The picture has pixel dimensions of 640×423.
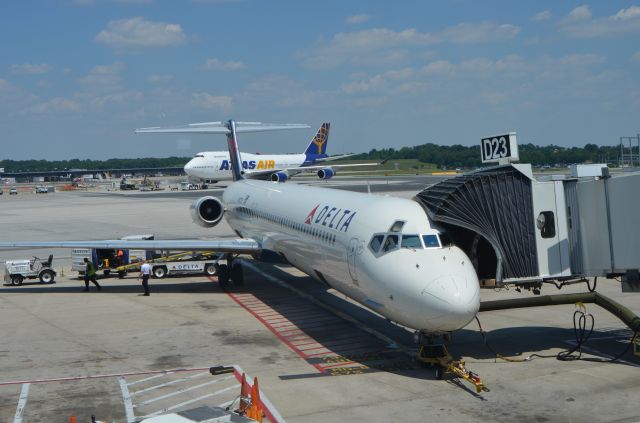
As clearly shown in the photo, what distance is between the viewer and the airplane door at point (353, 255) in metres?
16.6

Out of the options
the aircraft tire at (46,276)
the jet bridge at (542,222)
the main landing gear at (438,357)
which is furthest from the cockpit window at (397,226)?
the aircraft tire at (46,276)

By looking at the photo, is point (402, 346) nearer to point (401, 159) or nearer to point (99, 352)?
point (99, 352)

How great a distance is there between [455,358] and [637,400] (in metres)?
4.22

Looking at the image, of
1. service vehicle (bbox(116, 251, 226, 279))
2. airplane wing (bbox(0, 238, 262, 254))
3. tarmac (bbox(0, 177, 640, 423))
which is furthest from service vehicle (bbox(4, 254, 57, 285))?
service vehicle (bbox(116, 251, 226, 279))

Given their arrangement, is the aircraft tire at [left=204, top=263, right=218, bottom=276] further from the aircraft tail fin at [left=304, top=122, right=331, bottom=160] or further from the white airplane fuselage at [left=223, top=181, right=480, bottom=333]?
the aircraft tail fin at [left=304, top=122, right=331, bottom=160]

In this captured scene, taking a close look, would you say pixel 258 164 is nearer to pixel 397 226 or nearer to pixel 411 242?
pixel 397 226

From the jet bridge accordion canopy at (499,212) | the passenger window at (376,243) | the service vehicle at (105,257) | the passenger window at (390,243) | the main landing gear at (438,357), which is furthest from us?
the service vehicle at (105,257)

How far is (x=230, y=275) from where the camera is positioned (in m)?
27.4

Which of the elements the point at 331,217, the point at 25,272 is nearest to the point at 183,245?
the point at 25,272

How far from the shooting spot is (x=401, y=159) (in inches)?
6309

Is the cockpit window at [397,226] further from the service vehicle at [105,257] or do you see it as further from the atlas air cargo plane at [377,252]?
the service vehicle at [105,257]

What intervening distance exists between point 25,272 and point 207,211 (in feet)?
25.2

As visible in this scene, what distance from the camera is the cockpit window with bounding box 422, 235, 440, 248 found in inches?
600

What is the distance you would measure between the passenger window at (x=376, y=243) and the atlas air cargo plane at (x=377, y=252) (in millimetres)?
23
